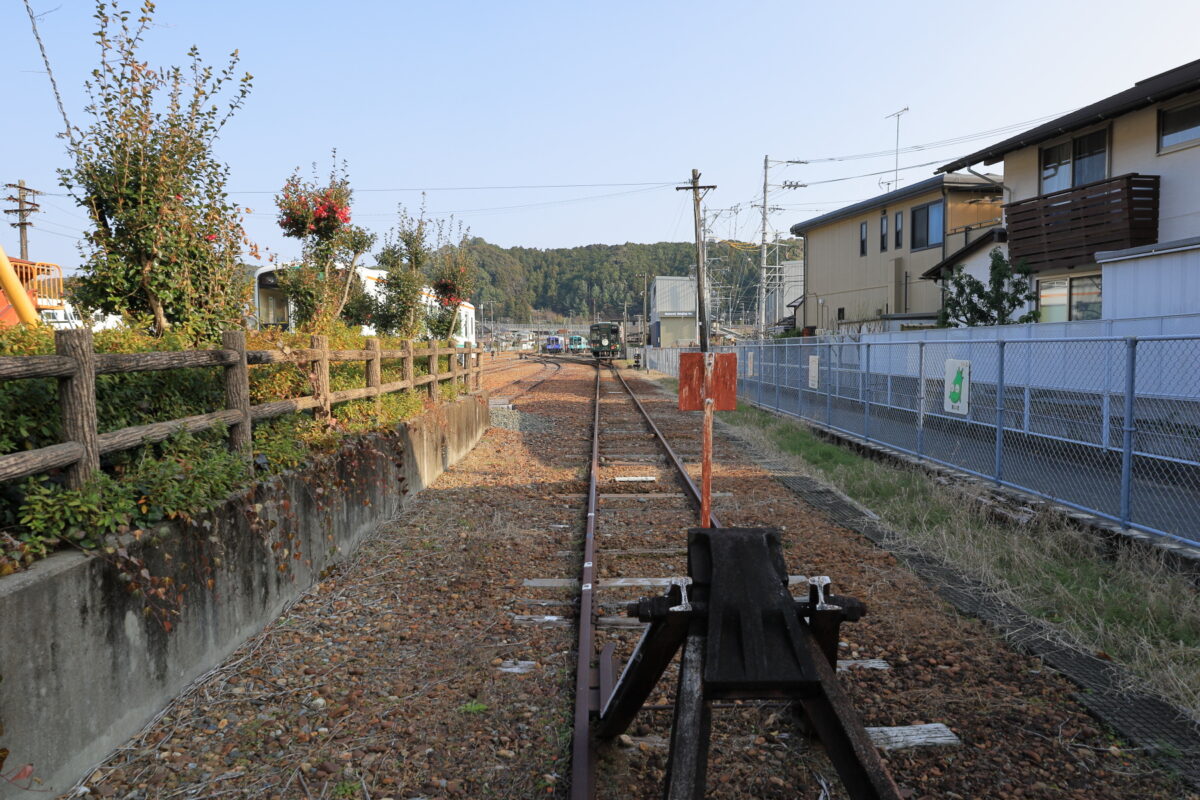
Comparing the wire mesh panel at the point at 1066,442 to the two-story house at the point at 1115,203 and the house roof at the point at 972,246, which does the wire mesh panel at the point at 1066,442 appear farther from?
the house roof at the point at 972,246

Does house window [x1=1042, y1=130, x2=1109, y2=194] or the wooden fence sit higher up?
house window [x1=1042, y1=130, x2=1109, y2=194]

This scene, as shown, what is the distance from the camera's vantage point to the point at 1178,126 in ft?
51.4

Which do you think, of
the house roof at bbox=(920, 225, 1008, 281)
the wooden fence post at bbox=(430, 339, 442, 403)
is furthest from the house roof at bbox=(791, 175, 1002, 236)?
the wooden fence post at bbox=(430, 339, 442, 403)

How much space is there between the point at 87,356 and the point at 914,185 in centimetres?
2848

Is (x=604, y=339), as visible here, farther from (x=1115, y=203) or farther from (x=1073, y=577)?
(x=1073, y=577)

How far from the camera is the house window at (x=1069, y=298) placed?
1759 centimetres

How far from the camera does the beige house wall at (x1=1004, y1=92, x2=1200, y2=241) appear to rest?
15.3m

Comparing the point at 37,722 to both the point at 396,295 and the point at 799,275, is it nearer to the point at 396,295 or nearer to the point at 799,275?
the point at 396,295

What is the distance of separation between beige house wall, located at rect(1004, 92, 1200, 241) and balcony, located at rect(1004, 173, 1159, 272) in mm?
217

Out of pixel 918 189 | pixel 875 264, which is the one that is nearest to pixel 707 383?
pixel 918 189

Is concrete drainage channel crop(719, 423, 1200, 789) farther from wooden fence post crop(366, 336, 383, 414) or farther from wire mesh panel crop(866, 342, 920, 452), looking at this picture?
wooden fence post crop(366, 336, 383, 414)

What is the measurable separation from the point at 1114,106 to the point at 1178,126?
1173 mm

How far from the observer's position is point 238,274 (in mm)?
7816

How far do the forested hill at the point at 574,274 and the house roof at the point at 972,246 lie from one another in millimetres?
103339
